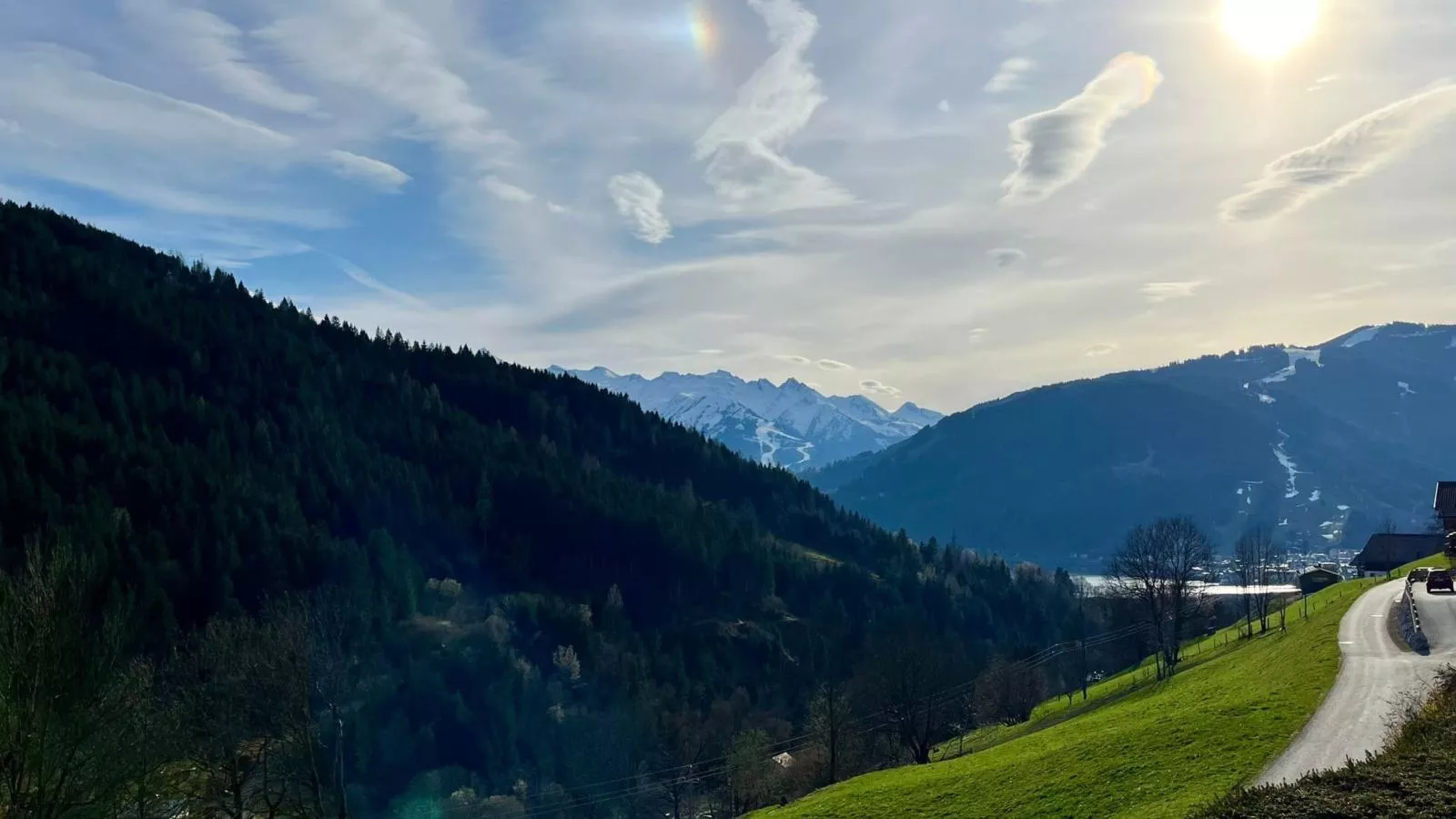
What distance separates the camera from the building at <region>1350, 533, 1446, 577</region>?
155125mm

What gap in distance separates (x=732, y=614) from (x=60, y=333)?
520 feet

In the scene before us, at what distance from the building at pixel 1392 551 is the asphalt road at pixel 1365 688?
4537 inches

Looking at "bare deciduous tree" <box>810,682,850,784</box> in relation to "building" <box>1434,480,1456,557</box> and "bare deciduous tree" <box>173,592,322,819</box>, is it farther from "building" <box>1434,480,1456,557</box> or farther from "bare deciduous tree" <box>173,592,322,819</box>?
"building" <box>1434,480,1456,557</box>

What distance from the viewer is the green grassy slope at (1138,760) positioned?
111 ft

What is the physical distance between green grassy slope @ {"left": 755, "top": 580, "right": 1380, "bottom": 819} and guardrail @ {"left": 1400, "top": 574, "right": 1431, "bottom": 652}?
403 centimetres

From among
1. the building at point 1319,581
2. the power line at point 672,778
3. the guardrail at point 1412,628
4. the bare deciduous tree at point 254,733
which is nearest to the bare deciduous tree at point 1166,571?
the guardrail at point 1412,628

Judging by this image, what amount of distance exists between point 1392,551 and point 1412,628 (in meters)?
134

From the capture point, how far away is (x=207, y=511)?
146 meters

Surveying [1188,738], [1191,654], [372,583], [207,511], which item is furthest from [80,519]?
[1191,654]

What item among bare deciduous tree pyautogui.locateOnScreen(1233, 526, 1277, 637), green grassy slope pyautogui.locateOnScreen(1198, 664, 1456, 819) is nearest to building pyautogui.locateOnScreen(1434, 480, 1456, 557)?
bare deciduous tree pyautogui.locateOnScreen(1233, 526, 1277, 637)

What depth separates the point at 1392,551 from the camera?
158 meters

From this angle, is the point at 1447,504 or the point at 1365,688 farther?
the point at 1447,504

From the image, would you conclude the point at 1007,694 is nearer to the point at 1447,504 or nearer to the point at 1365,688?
the point at 1447,504

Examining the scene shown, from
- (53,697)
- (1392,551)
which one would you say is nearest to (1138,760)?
(53,697)
